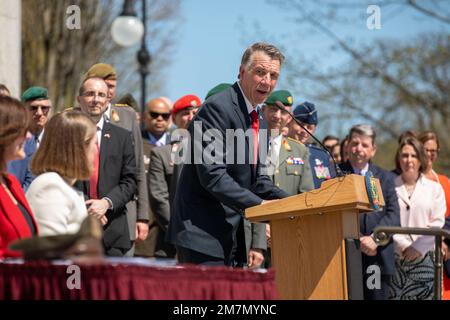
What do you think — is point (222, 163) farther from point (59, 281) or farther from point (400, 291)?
point (400, 291)

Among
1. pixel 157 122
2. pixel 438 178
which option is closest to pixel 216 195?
pixel 157 122

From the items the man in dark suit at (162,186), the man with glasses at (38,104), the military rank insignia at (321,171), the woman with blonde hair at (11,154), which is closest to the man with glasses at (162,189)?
the man in dark suit at (162,186)

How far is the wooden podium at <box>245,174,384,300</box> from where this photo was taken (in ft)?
17.8

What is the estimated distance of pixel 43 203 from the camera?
4.72 meters

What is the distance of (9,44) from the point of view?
31.0 feet

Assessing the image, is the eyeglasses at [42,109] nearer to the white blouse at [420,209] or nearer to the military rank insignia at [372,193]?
the military rank insignia at [372,193]

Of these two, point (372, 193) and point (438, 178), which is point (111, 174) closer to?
point (372, 193)

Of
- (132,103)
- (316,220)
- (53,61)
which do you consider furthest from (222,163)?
(53,61)

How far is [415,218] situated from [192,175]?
3.84 metres

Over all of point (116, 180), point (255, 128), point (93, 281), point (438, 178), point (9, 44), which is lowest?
point (93, 281)

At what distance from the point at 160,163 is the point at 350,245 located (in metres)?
3.55

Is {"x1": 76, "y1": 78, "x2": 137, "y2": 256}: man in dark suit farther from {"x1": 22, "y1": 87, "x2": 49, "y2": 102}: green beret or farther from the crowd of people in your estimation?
{"x1": 22, "y1": 87, "x2": 49, "y2": 102}: green beret

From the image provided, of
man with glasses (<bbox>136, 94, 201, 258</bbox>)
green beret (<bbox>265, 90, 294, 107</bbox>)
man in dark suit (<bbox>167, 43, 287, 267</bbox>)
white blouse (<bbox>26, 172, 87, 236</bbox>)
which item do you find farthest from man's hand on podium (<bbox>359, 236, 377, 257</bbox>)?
white blouse (<bbox>26, 172, 87, 236</bbox>)

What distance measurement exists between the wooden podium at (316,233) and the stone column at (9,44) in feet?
14.2
